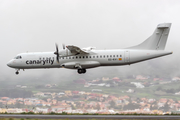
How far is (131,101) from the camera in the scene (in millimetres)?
68625

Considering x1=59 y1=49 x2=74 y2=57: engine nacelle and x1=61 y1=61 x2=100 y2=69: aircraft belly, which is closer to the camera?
x1=59 y1=49 x2=74 y2=57: engine nacelle

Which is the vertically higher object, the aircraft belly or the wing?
the wing

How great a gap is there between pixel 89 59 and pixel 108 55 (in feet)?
9.60

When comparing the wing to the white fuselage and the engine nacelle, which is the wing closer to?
the engine nacelle

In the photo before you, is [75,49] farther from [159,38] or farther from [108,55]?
[159,38]

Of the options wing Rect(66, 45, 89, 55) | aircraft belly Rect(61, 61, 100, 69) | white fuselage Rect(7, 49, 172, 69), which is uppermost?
wing Rect(66, 45, 89, 55)

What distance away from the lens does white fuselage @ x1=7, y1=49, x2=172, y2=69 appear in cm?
4134

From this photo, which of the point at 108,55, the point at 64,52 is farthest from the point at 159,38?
the point at 64,52

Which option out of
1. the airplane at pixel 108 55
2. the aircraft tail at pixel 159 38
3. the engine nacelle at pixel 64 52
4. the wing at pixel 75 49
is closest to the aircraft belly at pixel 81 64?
the airplane at pixel 108 55

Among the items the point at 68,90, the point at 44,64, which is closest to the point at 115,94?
the point at 68,90

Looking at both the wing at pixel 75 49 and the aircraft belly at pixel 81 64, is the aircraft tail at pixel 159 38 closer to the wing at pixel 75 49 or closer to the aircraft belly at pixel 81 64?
the aircraft belly at pixel 81 64

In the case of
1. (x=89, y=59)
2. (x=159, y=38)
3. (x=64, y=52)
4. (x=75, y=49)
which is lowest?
(x=89, y=59)

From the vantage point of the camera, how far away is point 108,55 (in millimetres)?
42188

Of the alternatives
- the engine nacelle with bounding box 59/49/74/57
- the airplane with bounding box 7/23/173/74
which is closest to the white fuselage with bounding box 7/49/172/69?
the airplane with bounding box 7/23/173/74
